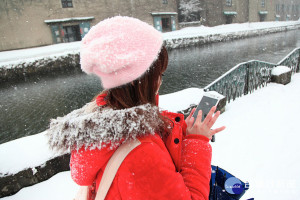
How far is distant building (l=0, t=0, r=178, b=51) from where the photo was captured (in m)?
16.1

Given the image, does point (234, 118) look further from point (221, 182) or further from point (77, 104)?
point (77, 104)

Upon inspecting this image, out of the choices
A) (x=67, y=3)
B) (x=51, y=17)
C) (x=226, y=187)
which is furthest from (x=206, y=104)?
(x=67, y=3)

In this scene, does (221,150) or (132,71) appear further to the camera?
(221,150)

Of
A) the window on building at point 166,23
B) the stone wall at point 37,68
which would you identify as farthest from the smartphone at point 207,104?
the window on building at point 166,23

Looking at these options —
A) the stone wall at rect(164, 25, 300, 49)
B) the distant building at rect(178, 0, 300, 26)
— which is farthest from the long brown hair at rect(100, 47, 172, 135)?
the distant building at rect(178, 0, 300, 26)

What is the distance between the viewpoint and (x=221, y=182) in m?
1.21

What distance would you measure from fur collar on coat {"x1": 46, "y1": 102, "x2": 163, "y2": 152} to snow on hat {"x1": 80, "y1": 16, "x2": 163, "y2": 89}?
0.45 ft

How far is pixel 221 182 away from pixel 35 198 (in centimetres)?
230

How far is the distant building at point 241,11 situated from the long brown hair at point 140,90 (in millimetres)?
29859

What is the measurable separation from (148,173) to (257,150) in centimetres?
278

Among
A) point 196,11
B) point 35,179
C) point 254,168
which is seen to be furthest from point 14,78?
point 196,11

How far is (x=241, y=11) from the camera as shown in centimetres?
3256

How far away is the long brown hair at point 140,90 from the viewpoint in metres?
0.86

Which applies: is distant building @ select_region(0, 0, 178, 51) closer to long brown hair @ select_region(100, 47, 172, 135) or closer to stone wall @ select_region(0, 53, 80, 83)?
stone wall @ select_region(0, 53, 80, 83)
